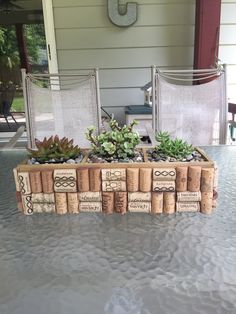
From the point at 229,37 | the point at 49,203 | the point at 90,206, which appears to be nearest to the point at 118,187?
the point at 90,206

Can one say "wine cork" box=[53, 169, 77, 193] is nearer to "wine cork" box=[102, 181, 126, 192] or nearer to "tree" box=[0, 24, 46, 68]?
"wine cork" box=[102, 181, 126, 192]

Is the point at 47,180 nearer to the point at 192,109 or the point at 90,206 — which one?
the point at 90,206

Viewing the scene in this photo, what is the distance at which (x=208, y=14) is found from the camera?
9.27 feet

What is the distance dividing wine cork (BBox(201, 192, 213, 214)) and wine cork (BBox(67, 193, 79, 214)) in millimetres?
352

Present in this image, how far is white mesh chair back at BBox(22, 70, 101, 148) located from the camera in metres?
1.93

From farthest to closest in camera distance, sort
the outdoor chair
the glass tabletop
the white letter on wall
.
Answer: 1. the outdoor chair
2. the white letter on wall
3. the glass tabletop

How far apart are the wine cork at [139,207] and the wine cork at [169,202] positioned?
1.8 inches

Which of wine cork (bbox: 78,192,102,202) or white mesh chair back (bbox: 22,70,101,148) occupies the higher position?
white mesh chair back (bbox: 22,70,101,148)

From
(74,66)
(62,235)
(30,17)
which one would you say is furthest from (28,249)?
(30,17)

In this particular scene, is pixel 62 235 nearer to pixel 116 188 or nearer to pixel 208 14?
pixel 116 188

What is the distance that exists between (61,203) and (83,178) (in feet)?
0.33

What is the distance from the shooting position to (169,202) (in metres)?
0.85

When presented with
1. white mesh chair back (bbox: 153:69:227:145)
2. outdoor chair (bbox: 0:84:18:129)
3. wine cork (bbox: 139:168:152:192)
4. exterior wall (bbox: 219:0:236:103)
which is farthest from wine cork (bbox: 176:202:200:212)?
outdoor chair (bbox: 0:84:18:129)

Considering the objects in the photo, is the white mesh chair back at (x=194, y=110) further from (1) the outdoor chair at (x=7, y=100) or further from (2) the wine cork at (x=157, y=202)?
(1) the outdoor chair at (x=7, y=100)
